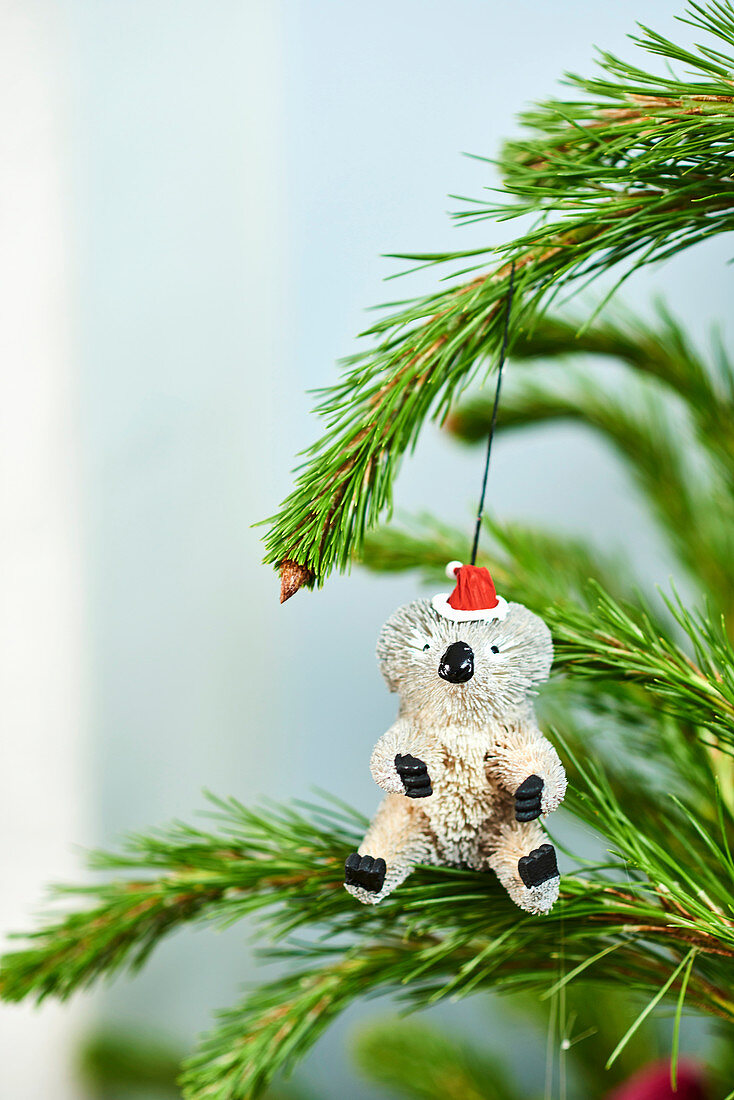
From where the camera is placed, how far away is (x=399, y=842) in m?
0.32

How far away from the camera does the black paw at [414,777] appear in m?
0.31

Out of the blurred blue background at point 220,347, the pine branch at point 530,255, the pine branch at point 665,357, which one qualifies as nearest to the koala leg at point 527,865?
the pine branch at point 530,255

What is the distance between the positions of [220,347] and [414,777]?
32.8 inches

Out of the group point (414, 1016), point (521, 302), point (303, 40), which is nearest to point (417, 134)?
point (303, 40)

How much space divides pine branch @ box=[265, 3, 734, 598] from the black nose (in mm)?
51

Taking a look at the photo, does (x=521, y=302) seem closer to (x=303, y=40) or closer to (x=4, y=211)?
(x=4, y=211)


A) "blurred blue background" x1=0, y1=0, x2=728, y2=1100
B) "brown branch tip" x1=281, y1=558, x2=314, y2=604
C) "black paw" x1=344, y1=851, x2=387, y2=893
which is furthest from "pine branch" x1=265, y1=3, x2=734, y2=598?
"blurred blue background" x1=0, y1=0, x2=728, y2=1100

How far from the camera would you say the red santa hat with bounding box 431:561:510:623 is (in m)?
0.32

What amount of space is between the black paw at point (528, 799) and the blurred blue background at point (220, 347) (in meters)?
0.67

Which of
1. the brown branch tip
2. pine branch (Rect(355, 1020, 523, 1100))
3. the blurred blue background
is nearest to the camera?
the brown branch tip

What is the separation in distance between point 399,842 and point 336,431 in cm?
15

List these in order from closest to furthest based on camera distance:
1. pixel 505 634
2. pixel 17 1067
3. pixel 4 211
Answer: pixel 505 634, pixel 4 211, pixel 17 1067

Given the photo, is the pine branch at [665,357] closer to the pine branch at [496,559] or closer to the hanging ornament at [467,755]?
the pine branch at [496,559]

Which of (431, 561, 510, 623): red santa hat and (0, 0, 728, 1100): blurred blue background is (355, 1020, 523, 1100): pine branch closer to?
(0, 0, 728, 1100): blurred blue background
